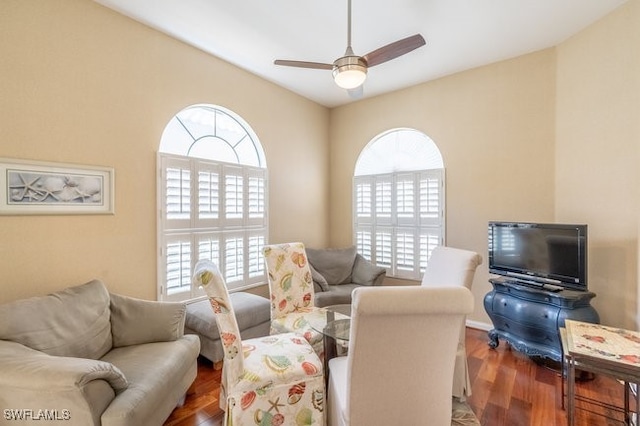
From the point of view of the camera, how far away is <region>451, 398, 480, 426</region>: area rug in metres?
1.93

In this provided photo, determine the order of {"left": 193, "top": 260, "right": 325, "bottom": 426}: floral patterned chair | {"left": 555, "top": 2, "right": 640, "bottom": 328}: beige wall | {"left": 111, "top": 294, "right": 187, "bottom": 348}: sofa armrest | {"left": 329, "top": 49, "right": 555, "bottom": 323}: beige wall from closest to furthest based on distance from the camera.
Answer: {"left": 193, "top": 260, "right": 325, "bottom": 426}: floral patterned chair < {"left": 111, "top": 294, "right": 187, "bottom": 348}: sofa armrest < {"left": 555, "top": 2, "right": 640, "bottom": 328}: beige wall < {"left": 329, "top": 49, "right": 555, "bottom": 323}: beige wall

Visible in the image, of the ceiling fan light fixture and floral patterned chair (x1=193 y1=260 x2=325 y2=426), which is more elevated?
the ceiling fan light fixture

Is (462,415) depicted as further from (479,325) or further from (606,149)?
(606,149)

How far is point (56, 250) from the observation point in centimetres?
220

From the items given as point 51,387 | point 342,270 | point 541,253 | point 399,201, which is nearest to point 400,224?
point 399,201

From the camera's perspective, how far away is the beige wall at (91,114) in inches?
80.2

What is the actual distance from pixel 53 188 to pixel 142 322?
1229 mm

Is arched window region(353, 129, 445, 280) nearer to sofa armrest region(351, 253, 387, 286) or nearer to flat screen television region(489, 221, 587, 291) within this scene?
sofa armrest region(351, 253, 387, 286)

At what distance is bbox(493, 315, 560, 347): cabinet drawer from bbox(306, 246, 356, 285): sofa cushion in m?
1.80

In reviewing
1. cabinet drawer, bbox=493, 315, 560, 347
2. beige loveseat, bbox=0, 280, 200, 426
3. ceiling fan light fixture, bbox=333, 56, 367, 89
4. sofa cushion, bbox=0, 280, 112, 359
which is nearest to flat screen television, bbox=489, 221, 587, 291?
cabinet drawer, bbox=493, 315, 560, 347

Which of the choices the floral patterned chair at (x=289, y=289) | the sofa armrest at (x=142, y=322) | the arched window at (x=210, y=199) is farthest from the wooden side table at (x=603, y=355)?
the arched window at (x=210, y=199)

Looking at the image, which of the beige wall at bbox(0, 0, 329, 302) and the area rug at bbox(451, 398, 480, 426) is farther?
the beige wall at bbox(0, 0, 329, 302)

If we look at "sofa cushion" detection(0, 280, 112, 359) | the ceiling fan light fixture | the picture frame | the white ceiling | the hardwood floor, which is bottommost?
the hardwood floor

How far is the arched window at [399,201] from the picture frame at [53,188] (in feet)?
10.5
